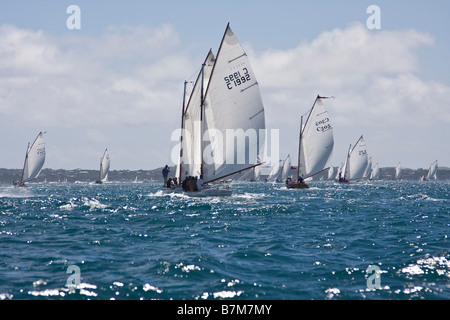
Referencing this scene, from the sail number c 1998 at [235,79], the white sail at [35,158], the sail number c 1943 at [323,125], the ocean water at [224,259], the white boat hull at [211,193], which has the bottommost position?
the ocean water at [224,259]

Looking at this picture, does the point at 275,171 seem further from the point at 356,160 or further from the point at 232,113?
the point at 232,113

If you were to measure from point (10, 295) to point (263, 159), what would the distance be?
116 ft

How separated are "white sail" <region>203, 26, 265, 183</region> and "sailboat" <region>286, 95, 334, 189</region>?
3013 cm

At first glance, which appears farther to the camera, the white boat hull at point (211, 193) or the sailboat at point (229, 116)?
the white boat hull at point (211, 193)

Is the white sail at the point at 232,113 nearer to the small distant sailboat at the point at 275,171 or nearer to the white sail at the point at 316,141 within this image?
the white sail at the point at 316,141

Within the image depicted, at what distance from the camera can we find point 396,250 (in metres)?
17.2

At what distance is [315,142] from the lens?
241 ft

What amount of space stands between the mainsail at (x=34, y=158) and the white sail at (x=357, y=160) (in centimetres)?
7055

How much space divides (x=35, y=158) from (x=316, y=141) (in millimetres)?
63026

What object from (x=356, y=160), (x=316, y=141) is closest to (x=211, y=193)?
(x=316, y=141)

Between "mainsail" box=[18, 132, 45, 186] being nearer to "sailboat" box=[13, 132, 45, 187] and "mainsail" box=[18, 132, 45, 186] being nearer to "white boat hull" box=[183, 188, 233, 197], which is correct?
"sailboat" box=[13, 132, 45, 187]

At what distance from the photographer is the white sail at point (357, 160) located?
114 metres

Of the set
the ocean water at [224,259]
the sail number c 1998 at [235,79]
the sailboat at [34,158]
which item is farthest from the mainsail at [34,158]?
the ocean water at [224,259]
